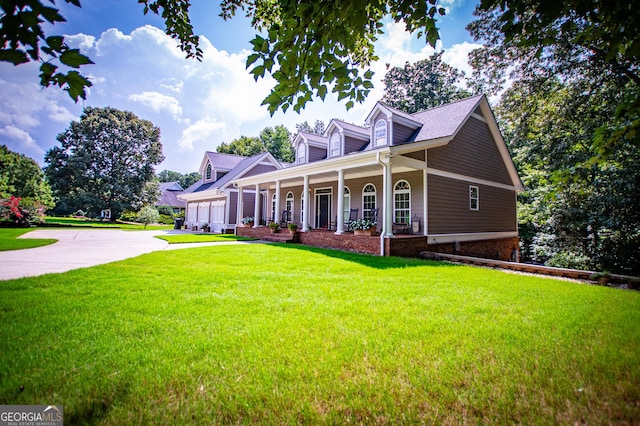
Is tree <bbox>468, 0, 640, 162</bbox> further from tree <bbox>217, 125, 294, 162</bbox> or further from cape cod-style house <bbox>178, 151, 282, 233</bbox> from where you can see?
tree <bbox>217, 125, 294, 162</bbox>

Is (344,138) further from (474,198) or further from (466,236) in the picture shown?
(466,236)

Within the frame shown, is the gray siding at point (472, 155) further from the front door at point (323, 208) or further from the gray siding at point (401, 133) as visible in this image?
the front door at point (323, 208)

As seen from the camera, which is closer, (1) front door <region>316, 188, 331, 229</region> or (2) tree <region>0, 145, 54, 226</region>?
(1) front door <region>316, 188, 331, 229</region>

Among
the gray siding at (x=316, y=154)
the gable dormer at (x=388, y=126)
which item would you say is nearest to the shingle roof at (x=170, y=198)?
the gray siding at (x=316, y=154)

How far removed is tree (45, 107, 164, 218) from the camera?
91.7 feet

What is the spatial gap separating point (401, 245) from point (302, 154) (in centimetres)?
868

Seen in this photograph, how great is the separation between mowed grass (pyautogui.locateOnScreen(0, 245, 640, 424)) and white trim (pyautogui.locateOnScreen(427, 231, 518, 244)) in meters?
6.12

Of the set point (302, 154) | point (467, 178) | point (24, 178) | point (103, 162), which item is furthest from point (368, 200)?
point (24, 178)

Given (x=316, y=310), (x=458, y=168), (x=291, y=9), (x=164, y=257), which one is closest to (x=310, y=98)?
(x=291, y=9)

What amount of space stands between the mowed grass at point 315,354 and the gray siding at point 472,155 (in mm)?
7919

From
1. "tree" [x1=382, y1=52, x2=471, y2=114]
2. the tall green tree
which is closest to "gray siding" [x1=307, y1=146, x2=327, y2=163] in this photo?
"tree" [x1=382, y1=52, x2=471, y2=114]

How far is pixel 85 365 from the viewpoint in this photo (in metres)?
2.36

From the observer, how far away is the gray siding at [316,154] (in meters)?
16.1

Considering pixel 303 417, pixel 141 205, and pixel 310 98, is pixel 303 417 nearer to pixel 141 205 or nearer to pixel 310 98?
pixel 310 98
